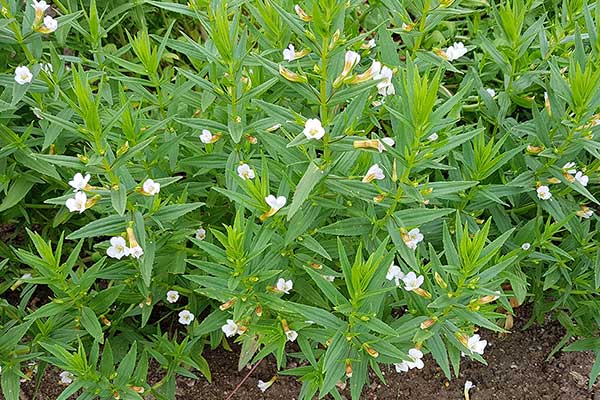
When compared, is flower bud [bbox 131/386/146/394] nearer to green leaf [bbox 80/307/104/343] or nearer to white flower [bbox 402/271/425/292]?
green leaf [bbox 80/307/104/343]

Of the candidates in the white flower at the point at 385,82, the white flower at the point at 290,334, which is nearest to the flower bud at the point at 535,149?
the white flower at the point at 385,82

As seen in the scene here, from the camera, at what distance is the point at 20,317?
3145 mm

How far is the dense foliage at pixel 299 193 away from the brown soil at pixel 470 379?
0.26 meters

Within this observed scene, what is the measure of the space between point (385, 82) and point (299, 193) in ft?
2.11

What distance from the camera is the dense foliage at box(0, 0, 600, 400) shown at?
2.48 m

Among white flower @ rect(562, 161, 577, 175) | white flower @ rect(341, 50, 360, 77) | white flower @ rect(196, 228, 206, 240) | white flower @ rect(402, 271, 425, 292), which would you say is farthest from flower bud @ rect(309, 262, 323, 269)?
white flower @ rect(562, 161, 577, 175)

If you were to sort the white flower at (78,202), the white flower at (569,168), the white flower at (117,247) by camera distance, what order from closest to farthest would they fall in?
the white flower at (78,202), the white flower at (117,247), the white flower at (569,168)

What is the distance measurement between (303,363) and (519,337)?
123cm

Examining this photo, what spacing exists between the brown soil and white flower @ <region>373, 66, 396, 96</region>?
1.59 meters

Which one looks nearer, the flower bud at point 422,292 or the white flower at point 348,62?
the white flower at point 348,62

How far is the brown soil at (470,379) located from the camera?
3.69 meters

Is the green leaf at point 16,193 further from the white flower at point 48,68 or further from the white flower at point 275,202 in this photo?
the white flower at point 275,202

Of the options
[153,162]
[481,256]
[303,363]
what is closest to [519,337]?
[303,363]

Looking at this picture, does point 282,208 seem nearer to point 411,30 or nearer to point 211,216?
point 211,216
